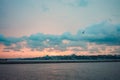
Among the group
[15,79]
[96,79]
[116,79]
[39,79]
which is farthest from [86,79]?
[15,79]

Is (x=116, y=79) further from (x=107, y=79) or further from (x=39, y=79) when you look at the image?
(x=39, y=79)

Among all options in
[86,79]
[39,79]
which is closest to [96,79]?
[86,79]

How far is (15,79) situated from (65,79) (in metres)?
15.9

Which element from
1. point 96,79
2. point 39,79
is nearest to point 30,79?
point 39,79

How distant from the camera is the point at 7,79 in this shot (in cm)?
8194

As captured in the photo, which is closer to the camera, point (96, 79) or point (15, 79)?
point (96, 79)

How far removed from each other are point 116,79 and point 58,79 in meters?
17.9

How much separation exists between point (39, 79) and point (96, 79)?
57.7ft

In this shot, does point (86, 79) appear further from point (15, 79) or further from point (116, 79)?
point (15, 79)

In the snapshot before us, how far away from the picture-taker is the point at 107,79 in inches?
3046

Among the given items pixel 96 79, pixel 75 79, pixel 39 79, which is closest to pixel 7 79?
pixel 39 79

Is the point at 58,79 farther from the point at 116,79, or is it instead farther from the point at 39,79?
the point at 116,79

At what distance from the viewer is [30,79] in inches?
3199

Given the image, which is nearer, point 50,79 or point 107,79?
point 107,79
